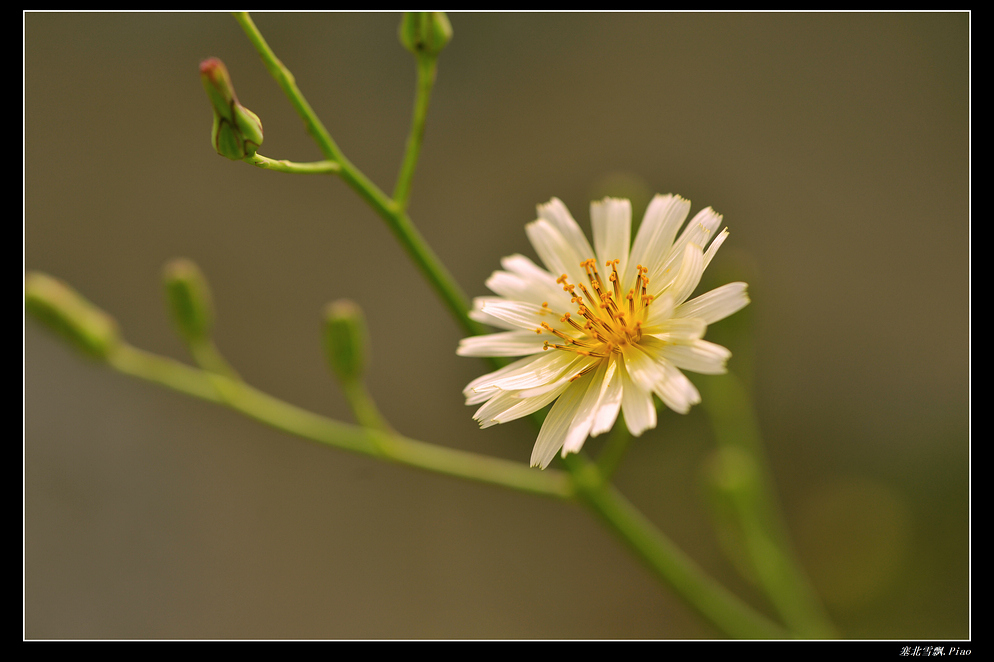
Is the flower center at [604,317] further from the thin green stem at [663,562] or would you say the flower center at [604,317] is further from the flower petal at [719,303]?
the thin green stem at [663,562]

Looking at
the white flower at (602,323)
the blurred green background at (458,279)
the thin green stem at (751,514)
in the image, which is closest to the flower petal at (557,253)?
the white flower at (602,323)

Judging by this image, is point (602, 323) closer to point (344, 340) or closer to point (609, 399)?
point (609, 399)

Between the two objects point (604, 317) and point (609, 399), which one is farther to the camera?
point (604, 317)

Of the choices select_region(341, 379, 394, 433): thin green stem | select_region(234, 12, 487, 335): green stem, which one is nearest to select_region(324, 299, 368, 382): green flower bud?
select_region(341, 379, 394, 433): thin green stem

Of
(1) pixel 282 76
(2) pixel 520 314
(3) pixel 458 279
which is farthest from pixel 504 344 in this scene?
(3) pixel 458 279

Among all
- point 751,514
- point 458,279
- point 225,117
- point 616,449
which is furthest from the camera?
point 458,279

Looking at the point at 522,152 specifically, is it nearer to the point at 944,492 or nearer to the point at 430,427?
the point at 430,427

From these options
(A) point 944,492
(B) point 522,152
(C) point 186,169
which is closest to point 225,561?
(C) point 186,169
